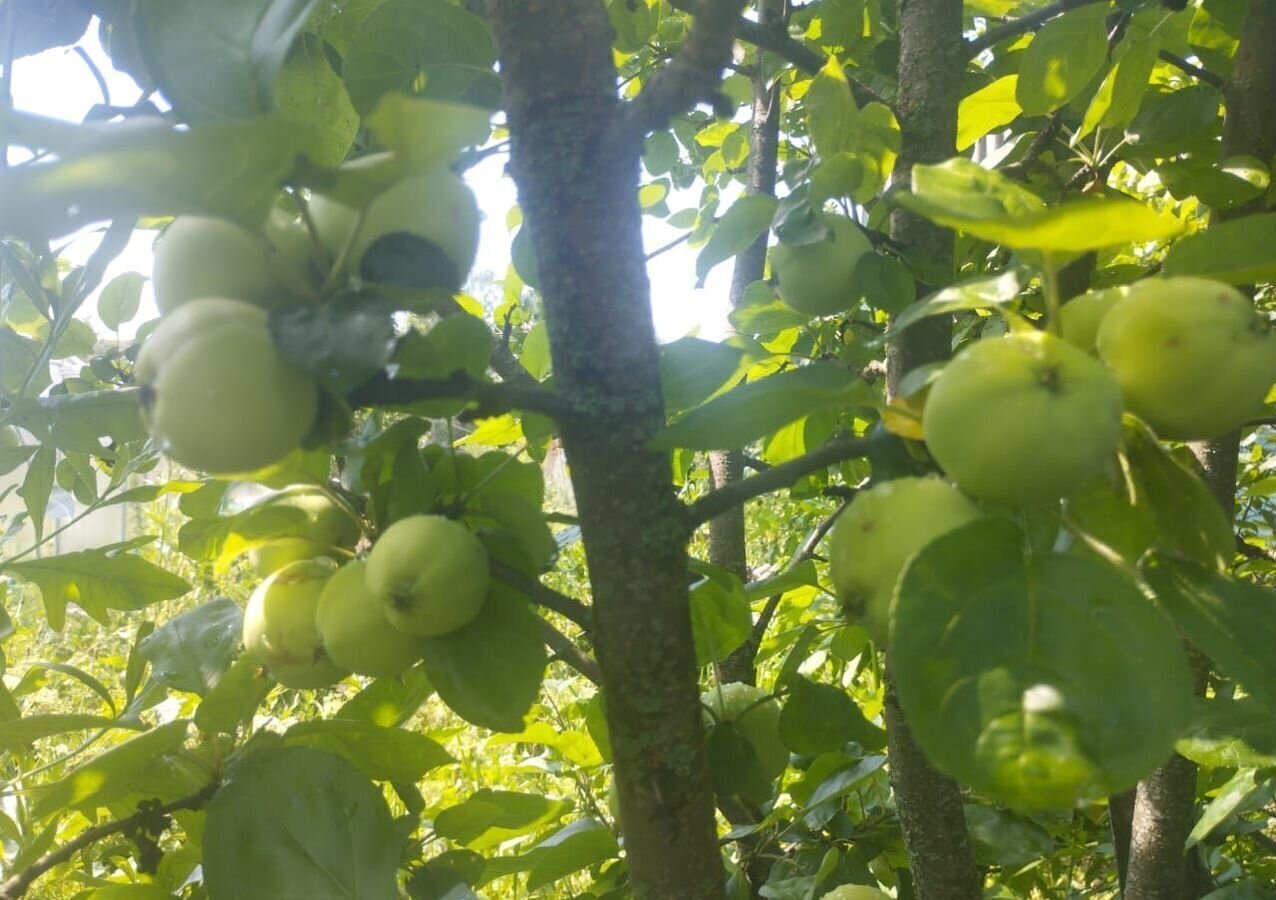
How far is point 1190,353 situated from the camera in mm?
489

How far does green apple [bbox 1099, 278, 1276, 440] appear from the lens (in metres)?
0.49

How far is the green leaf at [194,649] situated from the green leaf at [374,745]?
0.11 metres

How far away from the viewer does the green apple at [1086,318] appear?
1.80ft

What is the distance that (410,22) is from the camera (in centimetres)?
82

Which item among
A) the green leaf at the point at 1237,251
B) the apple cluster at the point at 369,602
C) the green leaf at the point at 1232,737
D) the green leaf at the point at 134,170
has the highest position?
the green leaf at the point at 134,170

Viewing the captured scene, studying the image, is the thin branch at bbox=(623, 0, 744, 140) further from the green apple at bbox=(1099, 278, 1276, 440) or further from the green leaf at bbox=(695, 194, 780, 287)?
the green leaf at bbox=(695, 194, 780, 287)

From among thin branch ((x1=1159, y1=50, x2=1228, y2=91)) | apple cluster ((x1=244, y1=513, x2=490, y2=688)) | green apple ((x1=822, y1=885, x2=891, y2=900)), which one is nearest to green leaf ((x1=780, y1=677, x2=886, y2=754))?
green apple ((x1=822, y1=885, x2=891, y2=900))

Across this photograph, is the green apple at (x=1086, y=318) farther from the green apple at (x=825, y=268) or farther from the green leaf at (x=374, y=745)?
the green leaf at (x=374, y=745)

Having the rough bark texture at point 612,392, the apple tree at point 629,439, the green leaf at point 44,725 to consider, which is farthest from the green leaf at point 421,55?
the green leaf at point 44,725

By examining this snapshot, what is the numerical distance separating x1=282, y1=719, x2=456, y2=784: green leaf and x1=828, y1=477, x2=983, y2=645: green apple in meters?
0.44

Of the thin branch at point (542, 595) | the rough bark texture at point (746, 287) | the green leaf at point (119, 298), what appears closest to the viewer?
the thin branch at point (542, 595)

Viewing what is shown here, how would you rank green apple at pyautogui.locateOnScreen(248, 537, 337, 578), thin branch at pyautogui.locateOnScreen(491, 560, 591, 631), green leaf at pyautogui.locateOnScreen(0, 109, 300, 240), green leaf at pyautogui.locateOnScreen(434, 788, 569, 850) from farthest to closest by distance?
green leaf at pyautogui.locateOnScreen(434, 788, 569, 850) < green apple at pyautogui.locateOnScreen(248, 537, 337, 578) < thin branch at pyautogui.locateOnScreen(491, 560, 591, 631) < green leaf at pyautogui.locateOnScreen(0, 109, 300, 240)

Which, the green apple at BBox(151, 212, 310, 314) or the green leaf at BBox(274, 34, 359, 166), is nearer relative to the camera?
the green apple at BBox(151, 212, 310, 314)

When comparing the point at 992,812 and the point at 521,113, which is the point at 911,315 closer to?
the point at 521,113
